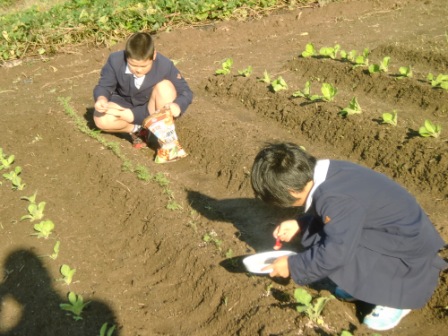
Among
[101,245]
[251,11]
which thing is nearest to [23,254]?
[101,245]

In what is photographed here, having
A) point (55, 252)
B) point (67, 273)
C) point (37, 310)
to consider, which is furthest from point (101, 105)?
point (37, 310)

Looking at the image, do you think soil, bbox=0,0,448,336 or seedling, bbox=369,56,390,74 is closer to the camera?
soil, bbox=0,0,448,336

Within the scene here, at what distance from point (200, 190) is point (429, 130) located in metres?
2.01

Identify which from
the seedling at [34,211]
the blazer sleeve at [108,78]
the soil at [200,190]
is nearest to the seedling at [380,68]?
the soil at [200,190]

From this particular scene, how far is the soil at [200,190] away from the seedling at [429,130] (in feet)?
0.29

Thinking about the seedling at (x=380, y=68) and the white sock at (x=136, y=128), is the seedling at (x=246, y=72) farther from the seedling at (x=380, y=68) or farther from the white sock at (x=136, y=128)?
the white sock at (x=136, y=128)

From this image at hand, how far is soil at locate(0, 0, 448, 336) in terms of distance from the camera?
3.36m

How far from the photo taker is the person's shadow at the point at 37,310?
11.1ft

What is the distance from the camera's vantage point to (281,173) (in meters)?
2.72

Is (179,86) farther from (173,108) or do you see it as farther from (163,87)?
(173,108)

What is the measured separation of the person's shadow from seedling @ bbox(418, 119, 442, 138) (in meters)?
2.95

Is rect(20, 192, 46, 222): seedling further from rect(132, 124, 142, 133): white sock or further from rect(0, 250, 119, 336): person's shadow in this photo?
rect(132, 124, 142, 133): white sock

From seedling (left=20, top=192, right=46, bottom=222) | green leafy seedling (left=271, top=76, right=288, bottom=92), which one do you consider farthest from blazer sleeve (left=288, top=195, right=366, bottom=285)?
green leafy seedling (left=271, top=76, right=288, bottom=92)

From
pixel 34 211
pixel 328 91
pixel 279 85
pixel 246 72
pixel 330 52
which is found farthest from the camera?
pixel 330 52
